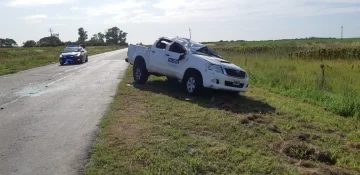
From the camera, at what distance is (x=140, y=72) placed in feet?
44.1

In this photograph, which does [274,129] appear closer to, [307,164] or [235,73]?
[307,164]

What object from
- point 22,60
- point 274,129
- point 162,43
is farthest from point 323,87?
point 22,60

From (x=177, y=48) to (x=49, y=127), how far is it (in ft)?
18.7

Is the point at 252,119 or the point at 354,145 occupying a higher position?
the point at 252,119

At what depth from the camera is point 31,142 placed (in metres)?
6.07

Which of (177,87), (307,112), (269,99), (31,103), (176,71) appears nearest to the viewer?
(307,112)

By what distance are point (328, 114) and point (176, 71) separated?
15.8ft

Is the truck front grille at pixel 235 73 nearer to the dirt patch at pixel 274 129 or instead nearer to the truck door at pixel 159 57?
the truck door at pixel 159 57

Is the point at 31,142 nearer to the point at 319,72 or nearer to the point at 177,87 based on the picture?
the point at 177,87

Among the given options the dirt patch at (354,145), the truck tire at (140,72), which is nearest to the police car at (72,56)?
the truck tire at (140,72)

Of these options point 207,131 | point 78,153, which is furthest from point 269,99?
point 78,153

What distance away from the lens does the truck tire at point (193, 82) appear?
1048 cm

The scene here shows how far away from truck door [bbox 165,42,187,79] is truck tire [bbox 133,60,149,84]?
1501 millimetres

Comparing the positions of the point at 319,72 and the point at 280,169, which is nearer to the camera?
the point at 280,169
